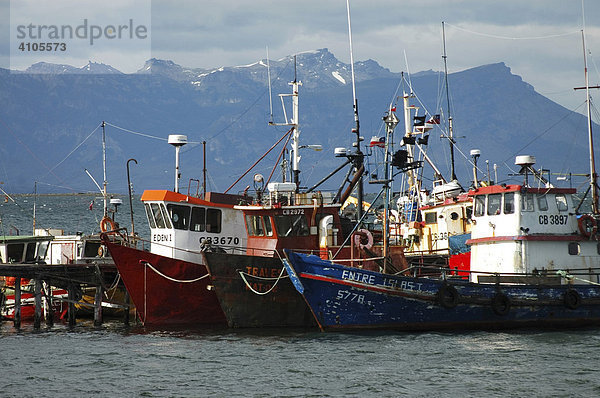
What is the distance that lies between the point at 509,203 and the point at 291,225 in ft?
27.8

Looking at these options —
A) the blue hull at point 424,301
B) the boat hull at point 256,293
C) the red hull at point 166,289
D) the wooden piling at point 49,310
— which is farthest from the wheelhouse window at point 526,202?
the wooden piling at point 49,310

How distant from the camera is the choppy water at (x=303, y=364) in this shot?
73.0 feet

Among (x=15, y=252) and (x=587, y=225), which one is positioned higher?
(x=587, y=225)

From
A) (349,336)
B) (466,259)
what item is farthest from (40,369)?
(466,259)

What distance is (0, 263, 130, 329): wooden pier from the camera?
112 feet

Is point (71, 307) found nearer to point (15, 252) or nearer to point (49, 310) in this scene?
point (49, 310)

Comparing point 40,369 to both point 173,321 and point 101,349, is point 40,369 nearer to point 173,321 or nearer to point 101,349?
point 101,349

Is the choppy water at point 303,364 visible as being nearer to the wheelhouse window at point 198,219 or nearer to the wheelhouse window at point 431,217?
the wheelhouse window at point 198,219

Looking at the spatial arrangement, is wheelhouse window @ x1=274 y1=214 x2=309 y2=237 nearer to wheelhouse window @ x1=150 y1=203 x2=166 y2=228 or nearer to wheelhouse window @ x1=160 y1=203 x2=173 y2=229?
wheelhouse window @ x1=160 y1=203 x2=173 y2=229

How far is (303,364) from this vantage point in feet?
82.3

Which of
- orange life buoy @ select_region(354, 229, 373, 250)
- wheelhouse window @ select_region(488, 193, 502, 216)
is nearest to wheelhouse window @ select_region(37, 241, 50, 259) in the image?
orange life buoy @ select_region(354, 229, 373, 250)

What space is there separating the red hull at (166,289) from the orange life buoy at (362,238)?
614 cm

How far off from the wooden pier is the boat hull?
21.3 feet

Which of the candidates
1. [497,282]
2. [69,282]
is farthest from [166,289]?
[497,282]
